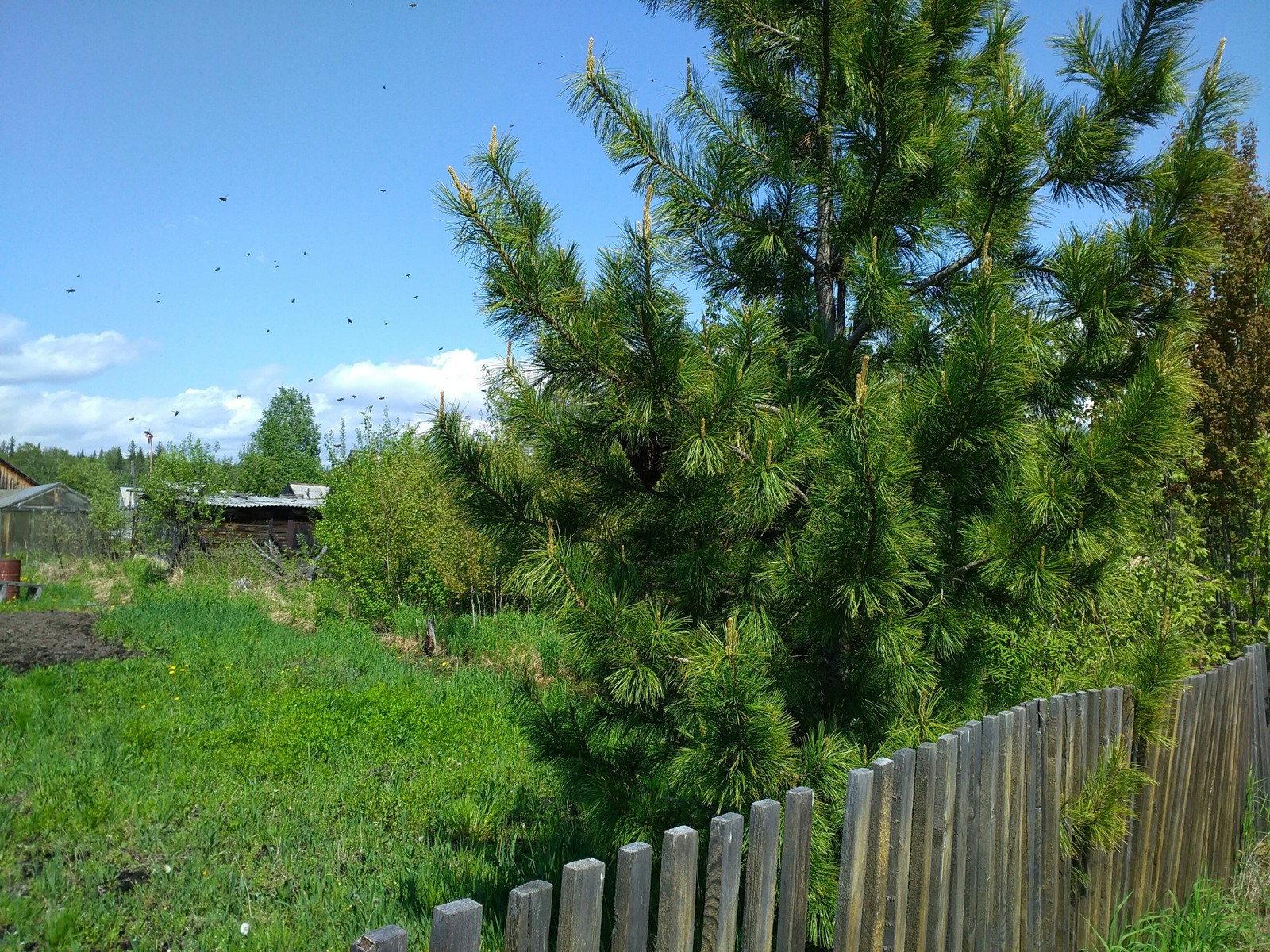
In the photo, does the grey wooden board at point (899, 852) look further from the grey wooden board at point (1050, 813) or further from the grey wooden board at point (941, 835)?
the grey wooden board at point (1050, 813)

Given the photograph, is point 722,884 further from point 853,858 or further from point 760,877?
point 853,858

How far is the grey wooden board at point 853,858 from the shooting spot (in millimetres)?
1935

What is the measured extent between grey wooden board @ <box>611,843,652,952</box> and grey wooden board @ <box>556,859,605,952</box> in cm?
6

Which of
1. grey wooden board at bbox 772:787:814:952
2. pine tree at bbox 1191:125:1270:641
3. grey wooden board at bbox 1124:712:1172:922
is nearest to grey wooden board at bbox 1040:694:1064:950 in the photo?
grey wooden board at bbox 1124:712:1172:922

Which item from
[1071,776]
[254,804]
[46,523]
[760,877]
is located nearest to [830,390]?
[1071,776]

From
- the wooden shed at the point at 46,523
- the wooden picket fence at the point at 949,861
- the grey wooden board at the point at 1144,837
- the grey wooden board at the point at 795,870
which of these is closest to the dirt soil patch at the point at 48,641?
the wooden picket fence at the point at 949,861

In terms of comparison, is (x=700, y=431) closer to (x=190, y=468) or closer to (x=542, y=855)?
(x=542, y=855)

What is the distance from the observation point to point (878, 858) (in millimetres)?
2037

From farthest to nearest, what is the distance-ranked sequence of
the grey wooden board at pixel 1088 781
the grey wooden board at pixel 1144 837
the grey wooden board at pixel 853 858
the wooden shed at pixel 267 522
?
the wooden shed at pixel 267 522, the grey wooden board at pixel 1144 837, the grey wooden board at pixel 1088 781, the grey wooden board at pixel 853 858

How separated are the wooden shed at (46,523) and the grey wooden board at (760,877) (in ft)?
103

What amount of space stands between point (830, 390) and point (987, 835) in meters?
1.64

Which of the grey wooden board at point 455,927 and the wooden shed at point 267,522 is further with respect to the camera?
the wooden shed at point 267,522

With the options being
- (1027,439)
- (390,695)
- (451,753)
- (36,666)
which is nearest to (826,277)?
(1027,439)

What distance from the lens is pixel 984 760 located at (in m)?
2.41
